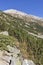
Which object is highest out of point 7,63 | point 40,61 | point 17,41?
point 17,41

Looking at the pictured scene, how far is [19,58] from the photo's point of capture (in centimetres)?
1523

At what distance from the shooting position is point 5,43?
15.6m

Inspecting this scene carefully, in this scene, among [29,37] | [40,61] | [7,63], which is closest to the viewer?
[7,63]

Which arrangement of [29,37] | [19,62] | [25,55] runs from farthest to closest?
[29,37]
[25,55]
[19,62]

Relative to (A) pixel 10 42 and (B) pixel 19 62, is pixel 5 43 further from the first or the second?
(B) pixel 19 62

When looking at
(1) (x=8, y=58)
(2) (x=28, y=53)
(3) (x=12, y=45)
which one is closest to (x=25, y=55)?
(2) (x=28, y=53)

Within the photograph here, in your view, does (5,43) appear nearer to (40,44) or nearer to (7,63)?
(7,63)

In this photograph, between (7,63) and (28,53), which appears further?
(28,53)

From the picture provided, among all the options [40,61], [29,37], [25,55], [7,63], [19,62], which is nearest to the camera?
[7,63]

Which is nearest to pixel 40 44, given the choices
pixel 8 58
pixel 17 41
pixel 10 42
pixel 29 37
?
pixel 29 37

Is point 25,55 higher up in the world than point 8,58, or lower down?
higher up

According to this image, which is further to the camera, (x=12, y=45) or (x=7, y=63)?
(x=12, y=45)

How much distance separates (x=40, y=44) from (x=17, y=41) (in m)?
2.94

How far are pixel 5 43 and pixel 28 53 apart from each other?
10.6 feet
